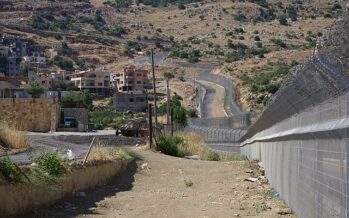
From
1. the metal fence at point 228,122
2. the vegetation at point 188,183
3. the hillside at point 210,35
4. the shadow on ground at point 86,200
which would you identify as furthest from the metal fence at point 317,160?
the hillside at point 210,35

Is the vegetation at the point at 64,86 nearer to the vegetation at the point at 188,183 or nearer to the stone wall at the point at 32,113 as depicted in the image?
the stone wall at the point at 32,113

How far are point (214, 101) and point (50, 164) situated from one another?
76645mm

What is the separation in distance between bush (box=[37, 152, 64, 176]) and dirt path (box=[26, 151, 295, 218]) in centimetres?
68

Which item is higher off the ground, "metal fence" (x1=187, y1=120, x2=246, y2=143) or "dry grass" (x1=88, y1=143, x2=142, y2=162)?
"metal fence" (x1=187, y1=120, x2=246, y2=143)

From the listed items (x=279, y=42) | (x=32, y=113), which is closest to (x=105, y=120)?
(x=32, y=113)

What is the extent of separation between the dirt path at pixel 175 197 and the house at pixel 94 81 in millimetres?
113939

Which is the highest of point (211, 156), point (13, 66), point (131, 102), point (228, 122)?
point (13, 66)

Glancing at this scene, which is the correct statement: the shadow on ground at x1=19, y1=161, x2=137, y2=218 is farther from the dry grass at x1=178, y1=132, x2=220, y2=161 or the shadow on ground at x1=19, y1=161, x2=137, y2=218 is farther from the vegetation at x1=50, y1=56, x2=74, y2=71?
the vegetation at x1=50, y1=56, x2=74, y2=71

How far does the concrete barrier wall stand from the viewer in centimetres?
1183

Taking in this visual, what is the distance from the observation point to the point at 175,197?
59.0 ft

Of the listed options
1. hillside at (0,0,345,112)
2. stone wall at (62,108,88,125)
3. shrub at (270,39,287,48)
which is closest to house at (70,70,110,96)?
hillside at (0,0,345,112)

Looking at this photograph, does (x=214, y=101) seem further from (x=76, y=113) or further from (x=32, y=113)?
(x=32, y=113)

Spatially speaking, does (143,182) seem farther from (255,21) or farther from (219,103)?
(255,21)

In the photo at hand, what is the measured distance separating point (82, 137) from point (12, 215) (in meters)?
23.4
